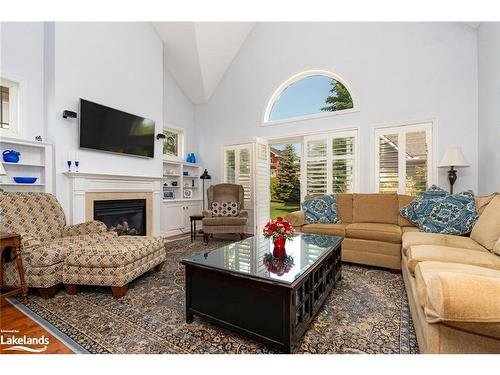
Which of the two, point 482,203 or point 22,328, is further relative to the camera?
point 482,203

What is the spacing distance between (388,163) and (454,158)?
913mm

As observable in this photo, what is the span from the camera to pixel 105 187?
12.8ft

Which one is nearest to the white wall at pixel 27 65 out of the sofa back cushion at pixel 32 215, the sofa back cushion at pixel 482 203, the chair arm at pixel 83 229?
the sofa back cushion at pixel 32 215

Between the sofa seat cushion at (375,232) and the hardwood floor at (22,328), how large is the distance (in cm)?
300

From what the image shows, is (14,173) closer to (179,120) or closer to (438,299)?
(179,120)

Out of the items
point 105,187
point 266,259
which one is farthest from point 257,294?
point 105,187

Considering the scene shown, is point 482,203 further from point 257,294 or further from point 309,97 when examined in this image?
point 309,97

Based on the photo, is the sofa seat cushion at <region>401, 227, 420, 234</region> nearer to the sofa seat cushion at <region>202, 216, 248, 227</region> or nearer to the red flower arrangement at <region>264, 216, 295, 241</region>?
the red flower arrangement at <region>264, 216, 295, 241</region>

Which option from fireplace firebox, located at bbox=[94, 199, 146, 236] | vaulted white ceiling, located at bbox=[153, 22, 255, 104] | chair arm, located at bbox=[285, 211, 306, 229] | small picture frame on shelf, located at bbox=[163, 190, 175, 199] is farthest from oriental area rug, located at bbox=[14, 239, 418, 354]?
vaulted white ceiling, located at bbox=[153, 22, 255, 104]

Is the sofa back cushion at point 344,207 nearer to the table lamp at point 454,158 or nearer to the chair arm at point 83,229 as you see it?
the table lamp at point 454,158

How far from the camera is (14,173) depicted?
3.24 metres

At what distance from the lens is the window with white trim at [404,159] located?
3939 mm

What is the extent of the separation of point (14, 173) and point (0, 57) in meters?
1.44
